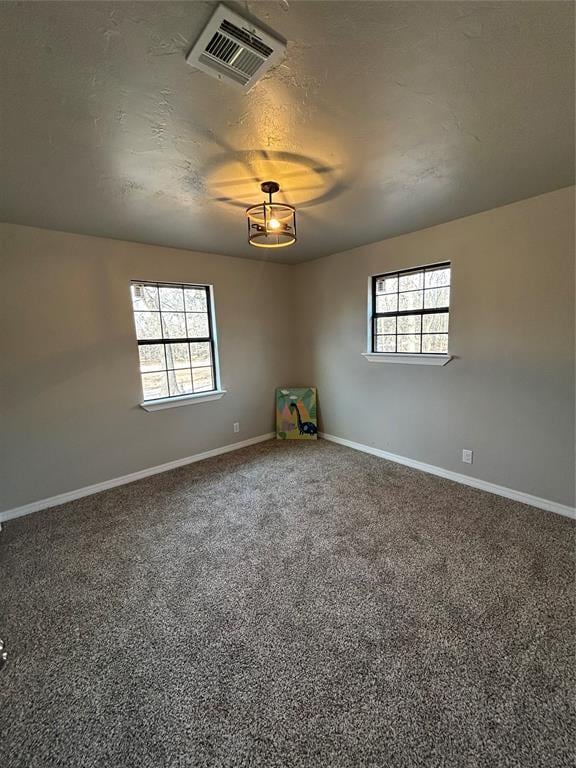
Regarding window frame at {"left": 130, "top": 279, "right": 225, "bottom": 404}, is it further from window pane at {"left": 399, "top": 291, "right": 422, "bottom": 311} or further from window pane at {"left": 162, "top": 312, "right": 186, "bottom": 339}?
window pane at {"left": 399, "top": 291, "right": 422, "bottom": 311}

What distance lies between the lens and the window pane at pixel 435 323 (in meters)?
3.09

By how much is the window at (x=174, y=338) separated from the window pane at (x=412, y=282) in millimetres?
2186

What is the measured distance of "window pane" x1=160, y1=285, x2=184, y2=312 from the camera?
3.51 m

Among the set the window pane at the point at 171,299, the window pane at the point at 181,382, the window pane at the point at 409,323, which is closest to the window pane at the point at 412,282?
the window pane at the point at 409,323

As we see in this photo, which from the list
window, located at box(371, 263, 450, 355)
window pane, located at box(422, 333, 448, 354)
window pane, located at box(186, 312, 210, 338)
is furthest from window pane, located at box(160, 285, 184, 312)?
window pane, located at box(422, 333, 448, 354)

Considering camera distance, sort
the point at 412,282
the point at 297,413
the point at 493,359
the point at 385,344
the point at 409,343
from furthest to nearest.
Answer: the point at 297,413 → the point at 385,344 → the point at 409,343 → the point at 412,282 → the point at 493,359

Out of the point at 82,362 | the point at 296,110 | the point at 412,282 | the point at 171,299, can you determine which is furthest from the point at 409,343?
the point at 82,362

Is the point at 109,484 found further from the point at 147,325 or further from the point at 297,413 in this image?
the point at 297,413

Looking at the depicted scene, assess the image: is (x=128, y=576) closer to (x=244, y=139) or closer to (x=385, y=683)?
(x=385, y=683)

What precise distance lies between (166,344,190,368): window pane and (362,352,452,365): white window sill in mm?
2082

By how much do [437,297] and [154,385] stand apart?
10.1 feet

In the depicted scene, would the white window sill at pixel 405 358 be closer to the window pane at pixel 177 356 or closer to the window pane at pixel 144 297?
the window pane at pixel 177 356

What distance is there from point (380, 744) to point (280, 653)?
508 millimetres

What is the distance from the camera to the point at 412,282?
3.32 m
